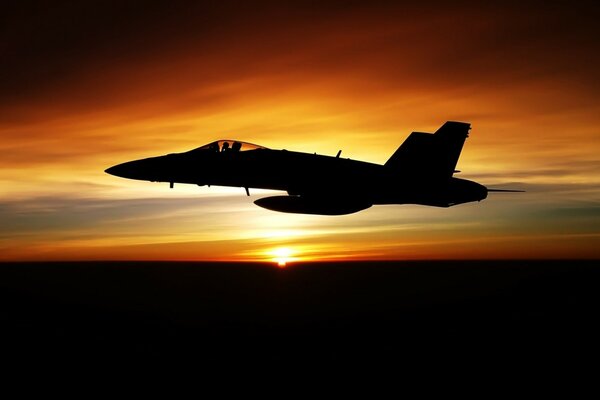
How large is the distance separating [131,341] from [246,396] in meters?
60.8

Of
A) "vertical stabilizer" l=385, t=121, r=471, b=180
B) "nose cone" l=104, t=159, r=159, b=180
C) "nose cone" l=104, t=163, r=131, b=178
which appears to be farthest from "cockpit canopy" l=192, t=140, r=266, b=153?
"vertical stabilizer" l=385, t=121, r=471, b=180

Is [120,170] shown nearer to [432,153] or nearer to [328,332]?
[432,153]

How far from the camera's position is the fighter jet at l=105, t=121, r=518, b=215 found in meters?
37.4

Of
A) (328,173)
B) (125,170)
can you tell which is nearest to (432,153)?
(328,173)

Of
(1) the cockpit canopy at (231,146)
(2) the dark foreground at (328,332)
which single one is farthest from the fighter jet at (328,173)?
(2) the dark foreground at (328,332)

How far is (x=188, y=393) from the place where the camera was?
68.3 metres

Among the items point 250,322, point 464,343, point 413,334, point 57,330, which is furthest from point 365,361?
point 57,330

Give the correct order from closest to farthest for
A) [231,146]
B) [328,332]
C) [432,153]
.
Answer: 1. [231,146]
2. [432,153]
3. [328,332]

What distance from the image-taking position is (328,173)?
3853 cm

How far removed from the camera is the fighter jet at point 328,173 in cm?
3738

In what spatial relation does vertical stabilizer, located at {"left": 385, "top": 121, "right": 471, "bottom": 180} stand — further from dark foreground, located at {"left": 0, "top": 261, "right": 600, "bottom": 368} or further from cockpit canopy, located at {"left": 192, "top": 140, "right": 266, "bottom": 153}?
dark foreground, located at {"left": 0, "top": 261, "right": 600, "bottom": 368}

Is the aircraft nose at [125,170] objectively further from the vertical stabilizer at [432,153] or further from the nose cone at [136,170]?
the vertical stabilizer at [432,153]

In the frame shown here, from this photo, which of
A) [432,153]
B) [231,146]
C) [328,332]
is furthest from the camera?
[328,332]

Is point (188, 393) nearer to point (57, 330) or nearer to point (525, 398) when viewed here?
point (525, 398)
